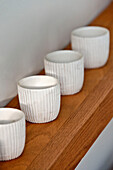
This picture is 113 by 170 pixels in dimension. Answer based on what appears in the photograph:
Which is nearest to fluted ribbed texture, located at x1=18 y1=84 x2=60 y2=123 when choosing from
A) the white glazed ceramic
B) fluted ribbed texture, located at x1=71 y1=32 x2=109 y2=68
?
the white glazed ceramic

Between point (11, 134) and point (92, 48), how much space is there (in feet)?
1.37

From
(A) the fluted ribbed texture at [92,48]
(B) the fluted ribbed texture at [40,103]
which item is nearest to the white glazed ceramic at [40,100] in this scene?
(B) the fluted ribbed texture at [40,103]

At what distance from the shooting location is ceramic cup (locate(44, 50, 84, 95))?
2.94 ft

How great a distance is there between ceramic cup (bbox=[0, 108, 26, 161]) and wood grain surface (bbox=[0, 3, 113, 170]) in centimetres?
2

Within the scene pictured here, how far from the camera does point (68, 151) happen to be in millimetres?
755

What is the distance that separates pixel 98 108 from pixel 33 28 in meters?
0.25

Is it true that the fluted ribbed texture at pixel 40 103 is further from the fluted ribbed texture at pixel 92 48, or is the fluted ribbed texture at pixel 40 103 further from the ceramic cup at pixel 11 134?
the fluted ribbed texture at pixel 92 48

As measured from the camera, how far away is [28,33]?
3.12 ft

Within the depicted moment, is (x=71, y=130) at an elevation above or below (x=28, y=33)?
below

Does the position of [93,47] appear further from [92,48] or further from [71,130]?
[71,130]

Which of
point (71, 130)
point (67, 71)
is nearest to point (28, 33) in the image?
point (67, 71)

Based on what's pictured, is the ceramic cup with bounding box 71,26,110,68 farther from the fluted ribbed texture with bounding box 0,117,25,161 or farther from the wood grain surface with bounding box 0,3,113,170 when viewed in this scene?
the fluted ribbed texture with bounding box 0,117,25,161

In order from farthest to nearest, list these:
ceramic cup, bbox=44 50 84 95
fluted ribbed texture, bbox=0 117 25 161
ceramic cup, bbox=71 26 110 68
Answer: ceramic cup, bbox=71 26 110 68
ceramic cup, bbox=44 50 84 95
fluted ribbed texture, bbox=0 117 25 161

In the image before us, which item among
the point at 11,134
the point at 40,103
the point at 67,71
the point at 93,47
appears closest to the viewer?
the point at 11,134
